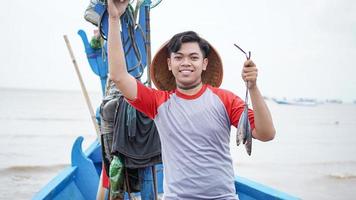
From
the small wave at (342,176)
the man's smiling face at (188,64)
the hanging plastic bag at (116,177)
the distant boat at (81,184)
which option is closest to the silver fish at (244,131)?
the man's smiling face at (188,64)

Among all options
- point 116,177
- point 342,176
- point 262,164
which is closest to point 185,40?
point 116,177

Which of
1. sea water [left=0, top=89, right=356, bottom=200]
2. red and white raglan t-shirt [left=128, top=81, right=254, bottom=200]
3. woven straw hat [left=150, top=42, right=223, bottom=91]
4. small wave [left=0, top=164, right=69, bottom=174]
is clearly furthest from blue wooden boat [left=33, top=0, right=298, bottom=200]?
small wave [left=0, top=164, right=69, bottom=174]

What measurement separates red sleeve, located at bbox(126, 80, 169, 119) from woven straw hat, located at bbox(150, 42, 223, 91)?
0.26 meters

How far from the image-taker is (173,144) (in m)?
1.67

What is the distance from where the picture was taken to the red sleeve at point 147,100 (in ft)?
5.51

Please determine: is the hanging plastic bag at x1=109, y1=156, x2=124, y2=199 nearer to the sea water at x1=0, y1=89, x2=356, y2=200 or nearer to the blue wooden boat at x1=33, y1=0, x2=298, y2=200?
the blue wooden boat at x1=33, y1=0, x2=298, y2=200

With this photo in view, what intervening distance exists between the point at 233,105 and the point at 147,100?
405mm

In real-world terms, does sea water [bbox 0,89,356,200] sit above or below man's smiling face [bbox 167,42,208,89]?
below

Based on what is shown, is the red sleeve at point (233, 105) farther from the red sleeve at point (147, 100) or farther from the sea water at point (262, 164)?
the sea water at point (262, 164)

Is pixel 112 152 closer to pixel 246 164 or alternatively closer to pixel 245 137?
pixel 245 137

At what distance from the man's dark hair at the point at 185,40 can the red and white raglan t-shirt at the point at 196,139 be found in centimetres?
23

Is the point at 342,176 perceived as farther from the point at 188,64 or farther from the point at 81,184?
the point at 188,64

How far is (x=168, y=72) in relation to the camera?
2.04 metres

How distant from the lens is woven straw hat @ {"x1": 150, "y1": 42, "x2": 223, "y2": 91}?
194 cm
